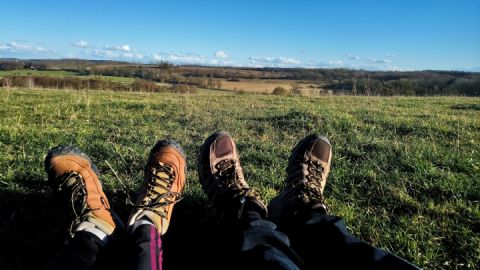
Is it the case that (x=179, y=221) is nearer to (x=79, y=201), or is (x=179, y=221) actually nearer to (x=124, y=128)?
(x=79, y=201)

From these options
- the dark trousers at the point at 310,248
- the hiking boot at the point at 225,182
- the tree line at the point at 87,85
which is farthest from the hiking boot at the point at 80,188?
the tree line at the point at 87,85

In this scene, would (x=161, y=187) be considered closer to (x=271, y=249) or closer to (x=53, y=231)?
(x=53, y=231)

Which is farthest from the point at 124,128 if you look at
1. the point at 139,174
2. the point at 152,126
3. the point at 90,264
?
the point at 90,264

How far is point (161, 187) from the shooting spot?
250cm

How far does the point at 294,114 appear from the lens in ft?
19.6

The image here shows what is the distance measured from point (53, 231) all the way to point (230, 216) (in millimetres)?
1094

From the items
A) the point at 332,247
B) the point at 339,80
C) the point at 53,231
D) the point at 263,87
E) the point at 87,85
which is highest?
the point at 339,80

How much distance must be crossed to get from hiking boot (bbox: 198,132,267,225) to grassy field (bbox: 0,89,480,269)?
0.18 m

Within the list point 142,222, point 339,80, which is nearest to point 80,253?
point 142,222

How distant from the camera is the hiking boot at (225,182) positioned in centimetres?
215

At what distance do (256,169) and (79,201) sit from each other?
1.63m

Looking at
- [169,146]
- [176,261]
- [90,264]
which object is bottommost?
[176,261]

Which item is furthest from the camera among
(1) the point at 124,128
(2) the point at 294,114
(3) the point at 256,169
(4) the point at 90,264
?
(2) the point at 294,114

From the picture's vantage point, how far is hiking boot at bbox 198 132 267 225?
2.15 meters
